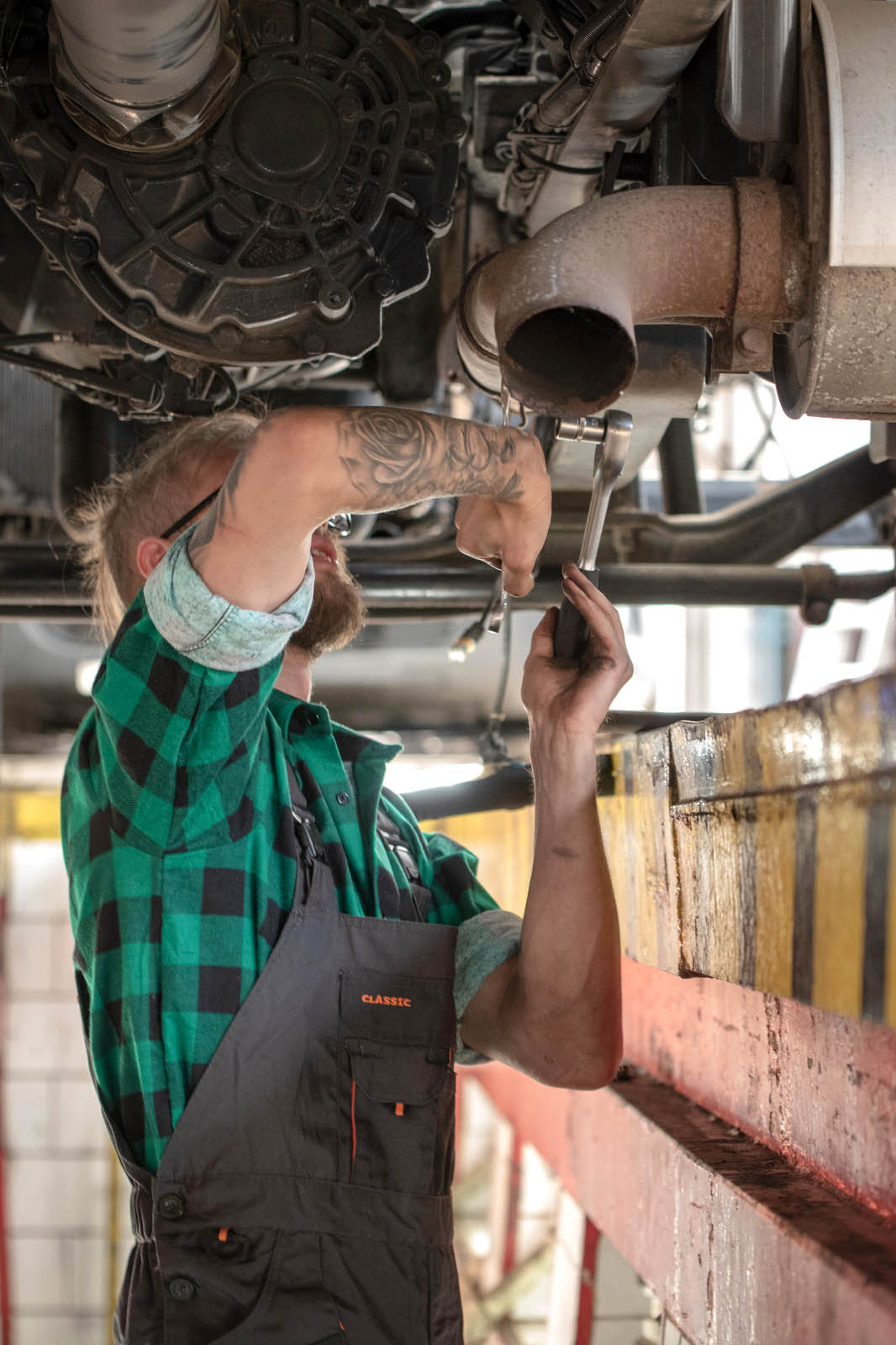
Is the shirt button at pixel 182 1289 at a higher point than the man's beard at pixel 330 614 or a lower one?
lower

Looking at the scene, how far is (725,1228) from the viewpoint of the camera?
1236 millimetres

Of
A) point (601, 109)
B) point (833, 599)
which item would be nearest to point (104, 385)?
point (601, 109)

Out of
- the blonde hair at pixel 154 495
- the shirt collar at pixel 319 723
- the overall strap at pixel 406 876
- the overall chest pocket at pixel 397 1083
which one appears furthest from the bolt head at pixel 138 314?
the overall chest pocket at pixel 397 1083

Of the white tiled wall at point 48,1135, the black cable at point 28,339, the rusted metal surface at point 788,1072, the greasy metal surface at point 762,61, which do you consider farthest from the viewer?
the white tiled wall at point 48,1135

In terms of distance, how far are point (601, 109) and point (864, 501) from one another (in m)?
1.06

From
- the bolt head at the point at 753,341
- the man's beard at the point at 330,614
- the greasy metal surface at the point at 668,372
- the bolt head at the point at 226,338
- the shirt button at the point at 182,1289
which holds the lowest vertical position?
the shirt button at the point at 182,1289

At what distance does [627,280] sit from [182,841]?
758mm

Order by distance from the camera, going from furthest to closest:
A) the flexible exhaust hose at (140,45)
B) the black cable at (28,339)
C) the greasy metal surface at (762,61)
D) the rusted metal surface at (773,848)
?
the black cable at (28,339) → the flexible exhaust hose at (140,45) → the greasy metal surface at (762,61) → the rusted metal surface at (773,848)

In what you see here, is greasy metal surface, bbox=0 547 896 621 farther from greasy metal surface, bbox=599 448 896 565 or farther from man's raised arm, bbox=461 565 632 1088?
man's raised arm, bbox=461 565 632 1088

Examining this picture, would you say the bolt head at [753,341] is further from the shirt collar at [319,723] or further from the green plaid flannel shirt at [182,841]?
the shirt collar at [319,723]

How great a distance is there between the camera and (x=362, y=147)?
1513 mm

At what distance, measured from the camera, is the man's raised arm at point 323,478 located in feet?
3.95

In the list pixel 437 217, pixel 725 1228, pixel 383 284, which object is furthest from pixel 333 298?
pixel 725 1228

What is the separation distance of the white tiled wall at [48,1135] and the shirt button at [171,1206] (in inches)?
208
